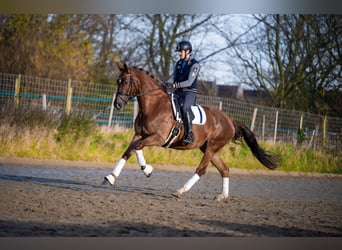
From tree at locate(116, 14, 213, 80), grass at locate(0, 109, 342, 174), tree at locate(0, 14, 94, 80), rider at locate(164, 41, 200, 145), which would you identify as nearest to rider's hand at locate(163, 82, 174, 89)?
rider at locate(164, 41, 200, 145)

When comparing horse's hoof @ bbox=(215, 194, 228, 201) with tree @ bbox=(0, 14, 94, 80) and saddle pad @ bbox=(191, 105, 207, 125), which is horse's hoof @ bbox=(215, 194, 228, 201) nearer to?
saddle pad @ bbox=(191, 105, 207, 125)

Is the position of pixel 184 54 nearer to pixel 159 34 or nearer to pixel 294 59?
pixel 294 59

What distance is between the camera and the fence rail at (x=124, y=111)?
1094cm

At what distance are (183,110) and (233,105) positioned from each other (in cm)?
649

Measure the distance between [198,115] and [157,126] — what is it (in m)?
0.56

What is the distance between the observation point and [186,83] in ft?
21.8

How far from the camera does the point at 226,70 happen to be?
15523mm

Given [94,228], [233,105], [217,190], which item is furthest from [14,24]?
[94,228]

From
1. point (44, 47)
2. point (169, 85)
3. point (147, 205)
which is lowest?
point (147, 205)

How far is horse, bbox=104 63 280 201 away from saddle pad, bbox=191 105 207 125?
5 centimetres

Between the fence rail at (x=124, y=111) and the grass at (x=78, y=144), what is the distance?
→ 0.38 metres

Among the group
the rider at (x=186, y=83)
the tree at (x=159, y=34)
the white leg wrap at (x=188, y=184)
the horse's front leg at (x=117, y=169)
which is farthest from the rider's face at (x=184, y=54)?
the tree at (x=159, y=34)

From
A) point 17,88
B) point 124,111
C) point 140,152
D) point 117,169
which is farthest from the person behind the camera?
point 124,111

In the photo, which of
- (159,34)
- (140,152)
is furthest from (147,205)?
(159,34)
